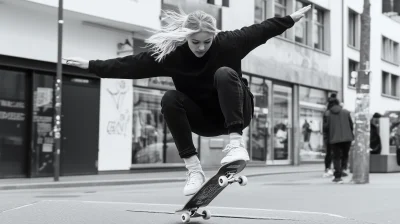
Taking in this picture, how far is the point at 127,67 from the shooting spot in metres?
5.52

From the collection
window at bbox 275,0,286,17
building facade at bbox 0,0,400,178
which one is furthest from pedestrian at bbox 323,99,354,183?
window at bbox 275,0,286,17

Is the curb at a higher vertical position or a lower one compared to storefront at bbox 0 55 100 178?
lower

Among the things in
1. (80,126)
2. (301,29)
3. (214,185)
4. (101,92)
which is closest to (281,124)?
(301,29)

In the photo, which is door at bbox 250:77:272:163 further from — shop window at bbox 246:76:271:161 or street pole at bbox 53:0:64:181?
street pole at bbox 53:0:64:181

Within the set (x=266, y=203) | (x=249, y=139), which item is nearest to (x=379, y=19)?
(x=249, y=139)

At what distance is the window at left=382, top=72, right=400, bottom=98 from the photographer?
39.6 meters

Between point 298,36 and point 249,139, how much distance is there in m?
6.43

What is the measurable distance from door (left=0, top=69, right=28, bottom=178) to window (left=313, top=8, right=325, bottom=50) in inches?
692

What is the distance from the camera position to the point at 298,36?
29750 mm

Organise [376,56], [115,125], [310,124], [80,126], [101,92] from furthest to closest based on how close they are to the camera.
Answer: [376,56] → [310,124] → [115,125] → [101,92] → [80,126]

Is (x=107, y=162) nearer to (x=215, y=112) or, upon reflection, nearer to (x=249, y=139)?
(x=249, y=139)

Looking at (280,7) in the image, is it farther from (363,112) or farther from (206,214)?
(206,214)

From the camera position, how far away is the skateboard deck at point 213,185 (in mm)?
5125

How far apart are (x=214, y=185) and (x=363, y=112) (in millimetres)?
8724
